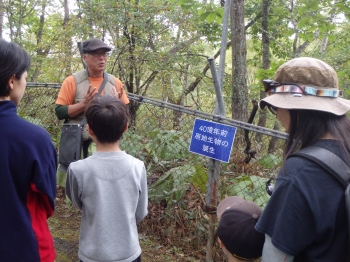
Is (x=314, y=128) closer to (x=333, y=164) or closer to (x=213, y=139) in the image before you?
(x=333, y=164)

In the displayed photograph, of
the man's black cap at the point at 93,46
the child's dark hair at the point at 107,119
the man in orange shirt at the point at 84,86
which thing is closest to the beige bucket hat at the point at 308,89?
the child's dark hair at the point at 107,119

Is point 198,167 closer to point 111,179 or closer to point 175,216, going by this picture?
point 175,216

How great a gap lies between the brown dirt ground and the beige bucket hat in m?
2.42

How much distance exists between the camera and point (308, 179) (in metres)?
1.16

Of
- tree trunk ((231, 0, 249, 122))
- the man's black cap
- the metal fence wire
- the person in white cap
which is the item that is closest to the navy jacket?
the person in white cap

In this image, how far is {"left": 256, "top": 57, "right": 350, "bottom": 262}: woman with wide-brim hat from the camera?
1157mm

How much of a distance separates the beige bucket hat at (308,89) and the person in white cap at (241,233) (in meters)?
0.53

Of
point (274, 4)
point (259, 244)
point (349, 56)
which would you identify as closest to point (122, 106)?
point (259, 244)

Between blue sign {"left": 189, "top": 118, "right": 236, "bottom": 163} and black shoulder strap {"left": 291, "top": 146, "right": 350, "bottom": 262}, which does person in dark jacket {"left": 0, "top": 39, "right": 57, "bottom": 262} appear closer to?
black shoulder strap {"left": 291, "top": 146, "right": 350, "bottom": 262}

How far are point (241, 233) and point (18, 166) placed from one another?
1058 millimetres

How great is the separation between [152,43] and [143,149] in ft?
10.9

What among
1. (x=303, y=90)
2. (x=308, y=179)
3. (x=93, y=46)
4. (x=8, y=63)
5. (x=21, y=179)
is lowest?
(x=21, y=179)

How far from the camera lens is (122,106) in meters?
2.09

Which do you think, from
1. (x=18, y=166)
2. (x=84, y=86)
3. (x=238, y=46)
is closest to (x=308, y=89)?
(x=18, y=166)
